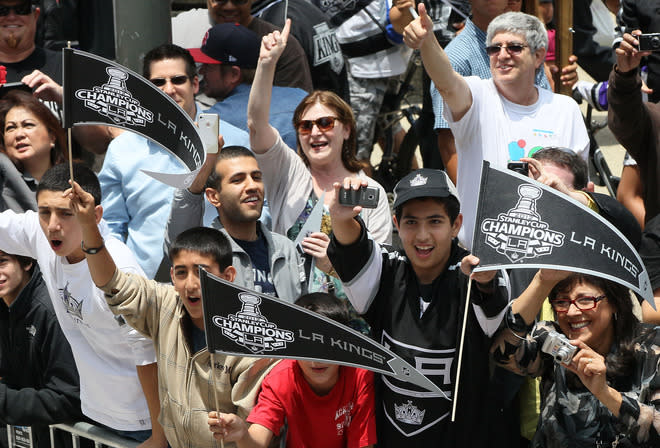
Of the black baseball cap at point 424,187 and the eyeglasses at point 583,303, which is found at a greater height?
the black baseball cap at point 424,187

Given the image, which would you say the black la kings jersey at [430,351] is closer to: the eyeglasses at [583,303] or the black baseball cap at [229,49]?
the eyeglasses at [583,303]

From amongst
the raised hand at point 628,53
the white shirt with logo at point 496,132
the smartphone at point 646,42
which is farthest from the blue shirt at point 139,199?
the smartphone at point 646,42

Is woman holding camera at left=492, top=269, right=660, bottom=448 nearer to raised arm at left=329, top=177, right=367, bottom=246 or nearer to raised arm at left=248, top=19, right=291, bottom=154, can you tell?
raised arm at left=329, top=177, right=367, bottom=246

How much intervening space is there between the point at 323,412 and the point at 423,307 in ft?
1.73

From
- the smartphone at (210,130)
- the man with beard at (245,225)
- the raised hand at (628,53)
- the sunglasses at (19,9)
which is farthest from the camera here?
the sunglasses at (19,9)

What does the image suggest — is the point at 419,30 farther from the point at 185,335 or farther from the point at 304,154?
the point at 185,335

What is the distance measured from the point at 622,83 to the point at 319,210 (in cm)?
150

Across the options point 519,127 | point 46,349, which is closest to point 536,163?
point 519,127

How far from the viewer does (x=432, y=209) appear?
12.4 feet

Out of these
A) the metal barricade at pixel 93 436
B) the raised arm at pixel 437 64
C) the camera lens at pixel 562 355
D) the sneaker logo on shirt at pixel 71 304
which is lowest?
the metal barricade at pixel 93 436

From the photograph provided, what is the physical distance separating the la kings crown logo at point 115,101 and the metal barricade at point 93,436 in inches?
52.4

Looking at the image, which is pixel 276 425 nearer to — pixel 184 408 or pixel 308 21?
pixel 184 408

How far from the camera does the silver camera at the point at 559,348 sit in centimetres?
337

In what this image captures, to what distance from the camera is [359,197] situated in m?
3.61
